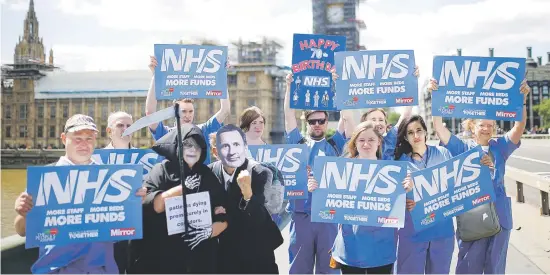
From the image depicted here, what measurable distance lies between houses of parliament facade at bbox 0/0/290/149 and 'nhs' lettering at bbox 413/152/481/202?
7088cm

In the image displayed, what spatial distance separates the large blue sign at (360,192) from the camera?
3.69 meters

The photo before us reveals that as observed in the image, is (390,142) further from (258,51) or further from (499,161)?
(258,51)

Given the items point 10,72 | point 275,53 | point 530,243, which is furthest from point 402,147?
point 10,72

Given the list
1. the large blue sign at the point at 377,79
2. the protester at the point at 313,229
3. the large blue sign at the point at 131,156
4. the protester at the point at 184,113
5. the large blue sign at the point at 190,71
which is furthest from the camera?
the large blue sign at the point at 190,71

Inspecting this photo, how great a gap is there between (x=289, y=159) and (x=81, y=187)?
1.91 meters

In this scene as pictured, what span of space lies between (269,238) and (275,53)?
77708mm

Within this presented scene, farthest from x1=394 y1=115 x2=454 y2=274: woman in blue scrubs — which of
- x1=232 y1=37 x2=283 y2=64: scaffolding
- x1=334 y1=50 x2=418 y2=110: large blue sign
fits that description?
x1=232 y1=37 x2=283 y2=64: scaffolding

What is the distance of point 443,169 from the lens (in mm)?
3918

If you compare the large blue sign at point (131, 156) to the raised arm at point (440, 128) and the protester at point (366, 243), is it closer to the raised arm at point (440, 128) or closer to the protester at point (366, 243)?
the protester at point (366, 243)

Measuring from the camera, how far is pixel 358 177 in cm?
377

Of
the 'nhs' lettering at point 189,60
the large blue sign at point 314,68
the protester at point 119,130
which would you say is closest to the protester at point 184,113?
the 'nhs' lettering at point 189,60

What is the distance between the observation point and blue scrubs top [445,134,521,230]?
165 inches

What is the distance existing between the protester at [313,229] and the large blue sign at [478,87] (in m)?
0.87

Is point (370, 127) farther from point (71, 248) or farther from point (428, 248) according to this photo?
point (71, 248)
